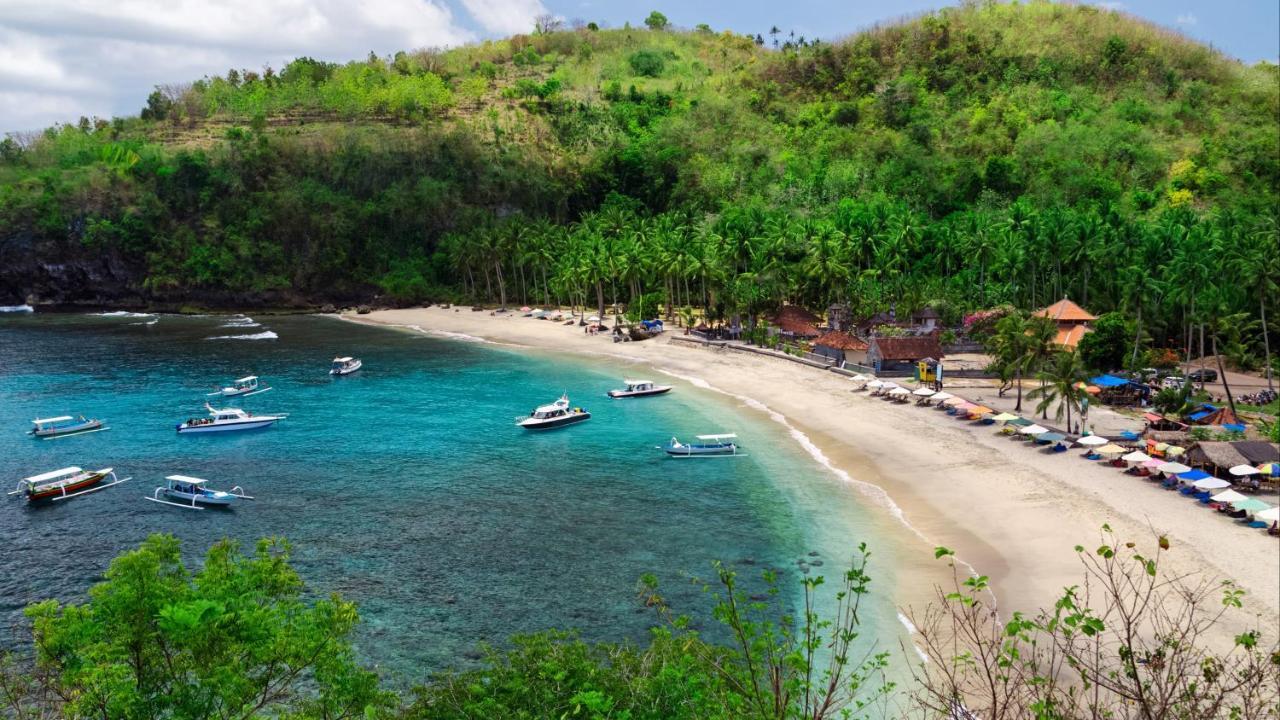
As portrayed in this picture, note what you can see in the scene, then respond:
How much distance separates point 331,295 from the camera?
157500mm

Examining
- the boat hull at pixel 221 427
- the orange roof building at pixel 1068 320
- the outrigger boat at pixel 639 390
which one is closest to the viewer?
the boat hull at pixel 221 427

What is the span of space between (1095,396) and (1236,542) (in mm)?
30127

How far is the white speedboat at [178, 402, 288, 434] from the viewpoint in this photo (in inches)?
2699

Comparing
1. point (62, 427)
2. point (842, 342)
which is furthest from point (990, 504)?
point (62, 427)

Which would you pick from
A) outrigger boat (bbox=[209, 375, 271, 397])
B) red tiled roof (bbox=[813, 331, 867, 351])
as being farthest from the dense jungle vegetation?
outrigger boat (bbox=[209, 375, 271, 397])

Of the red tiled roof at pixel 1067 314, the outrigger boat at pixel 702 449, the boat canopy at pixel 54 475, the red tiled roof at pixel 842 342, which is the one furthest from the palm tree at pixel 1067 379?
the boat canopy at pixel 54 475

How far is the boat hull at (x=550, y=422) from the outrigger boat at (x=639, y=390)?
Result: 865cm

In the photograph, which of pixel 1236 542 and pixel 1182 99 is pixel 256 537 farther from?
pixel 1182 99

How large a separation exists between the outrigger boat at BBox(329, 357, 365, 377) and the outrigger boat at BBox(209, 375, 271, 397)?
25.6 ft

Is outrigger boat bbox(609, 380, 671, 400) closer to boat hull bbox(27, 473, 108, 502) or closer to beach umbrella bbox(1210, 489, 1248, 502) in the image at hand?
boat hull bbox(27, 473, 108, 502)

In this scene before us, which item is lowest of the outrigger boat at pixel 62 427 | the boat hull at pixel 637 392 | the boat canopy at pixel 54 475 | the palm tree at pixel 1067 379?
the boat canopy at pixel 54 475

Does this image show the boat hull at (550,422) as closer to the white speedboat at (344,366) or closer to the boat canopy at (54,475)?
the boat canopy at (54,475)

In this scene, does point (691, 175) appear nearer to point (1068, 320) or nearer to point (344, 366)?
point (344, 366)

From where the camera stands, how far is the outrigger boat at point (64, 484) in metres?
51.7
